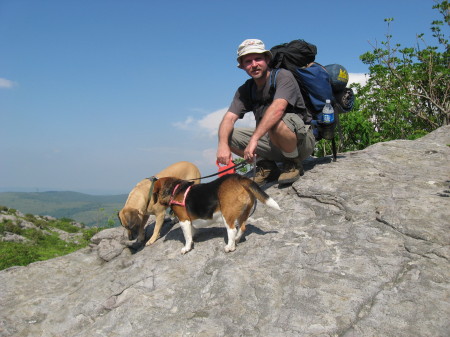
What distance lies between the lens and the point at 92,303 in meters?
4.66

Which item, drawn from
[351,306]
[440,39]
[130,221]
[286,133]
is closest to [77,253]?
[130,221]

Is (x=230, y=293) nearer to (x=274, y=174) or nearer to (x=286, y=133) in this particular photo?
(x=286, y=133)

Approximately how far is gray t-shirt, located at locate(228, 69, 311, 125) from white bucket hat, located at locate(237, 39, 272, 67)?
1.49 feet

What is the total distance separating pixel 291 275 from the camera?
3.91 m

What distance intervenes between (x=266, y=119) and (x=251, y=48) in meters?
1.13

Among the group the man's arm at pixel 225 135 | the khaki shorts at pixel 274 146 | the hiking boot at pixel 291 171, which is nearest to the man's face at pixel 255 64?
the khaki shorts at pixel 274 146

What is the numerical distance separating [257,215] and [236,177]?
1.06m

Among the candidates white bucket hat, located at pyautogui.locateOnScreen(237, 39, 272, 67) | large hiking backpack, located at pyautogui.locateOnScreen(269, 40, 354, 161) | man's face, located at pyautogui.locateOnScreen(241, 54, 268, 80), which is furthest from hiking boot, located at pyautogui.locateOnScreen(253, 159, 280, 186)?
white bucket hat, located at pyautogui.locateOnScreen(237, 39, 272, 67)

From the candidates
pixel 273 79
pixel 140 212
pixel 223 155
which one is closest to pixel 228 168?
pixel 223 155

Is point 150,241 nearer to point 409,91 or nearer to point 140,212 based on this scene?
point 140,212

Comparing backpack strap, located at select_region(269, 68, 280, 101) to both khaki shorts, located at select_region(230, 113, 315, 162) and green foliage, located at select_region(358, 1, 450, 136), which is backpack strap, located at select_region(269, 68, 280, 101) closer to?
khaki shorts, located at select_region(230, 113, 315, 162)

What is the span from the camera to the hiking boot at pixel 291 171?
6.18m

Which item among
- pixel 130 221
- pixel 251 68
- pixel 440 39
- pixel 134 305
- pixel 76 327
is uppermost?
pixel 440 39

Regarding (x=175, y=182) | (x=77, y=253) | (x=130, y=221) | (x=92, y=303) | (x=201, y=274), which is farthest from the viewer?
(x=77, y=253)
